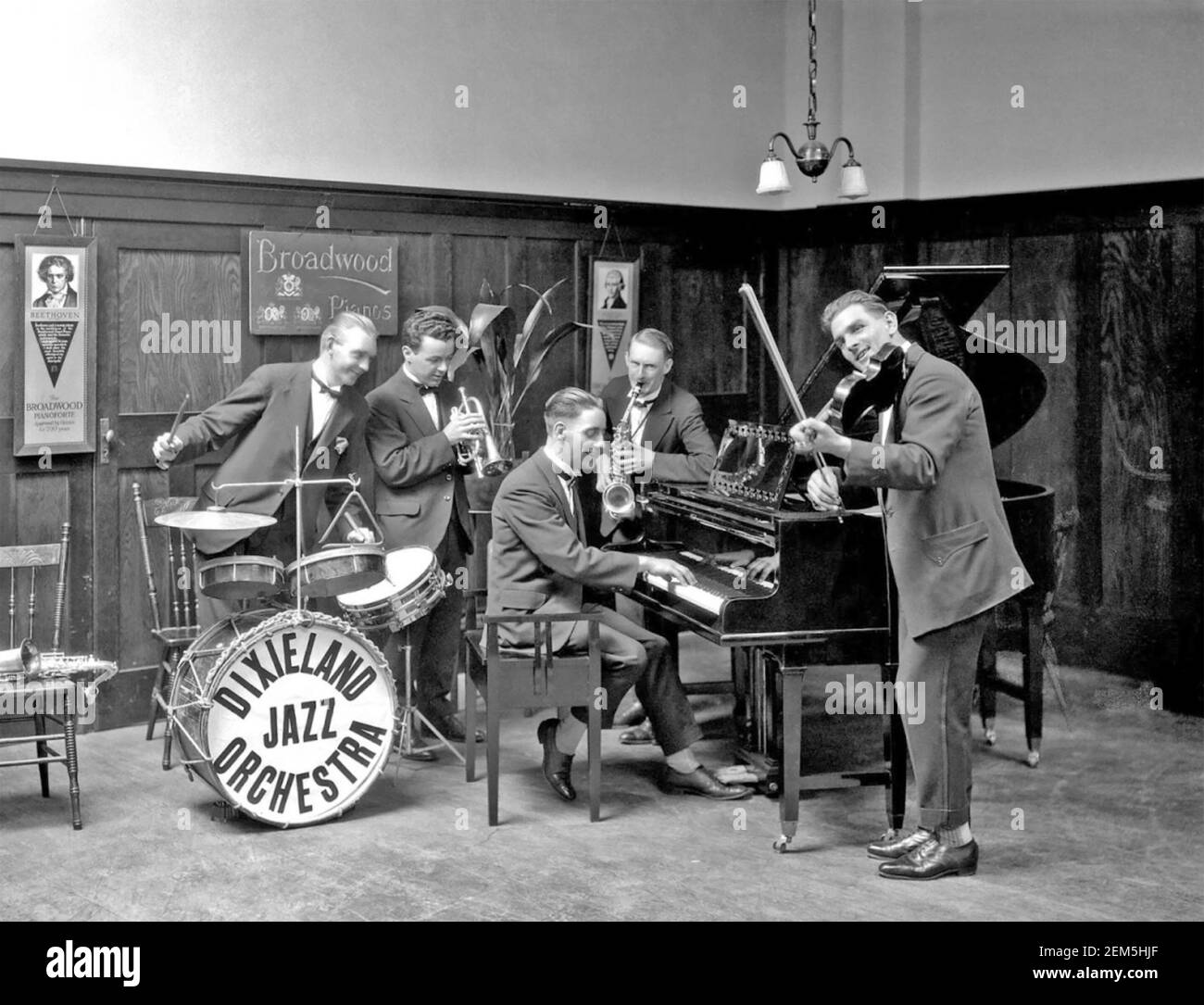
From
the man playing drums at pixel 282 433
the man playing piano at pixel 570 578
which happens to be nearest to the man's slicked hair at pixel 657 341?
the man playing piano at pixel 570 578

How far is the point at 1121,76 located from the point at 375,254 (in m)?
3.67

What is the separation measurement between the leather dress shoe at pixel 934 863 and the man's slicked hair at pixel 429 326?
9.26 ft

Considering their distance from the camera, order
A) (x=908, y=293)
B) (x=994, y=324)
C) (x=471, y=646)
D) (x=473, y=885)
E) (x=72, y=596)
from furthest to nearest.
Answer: (x=994, y=324) < (x=72, y=596) < (x=471, y=646) < (x=908, y=293) < (x=473, y=885)

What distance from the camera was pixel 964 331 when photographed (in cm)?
538

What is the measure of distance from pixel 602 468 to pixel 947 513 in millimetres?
1430

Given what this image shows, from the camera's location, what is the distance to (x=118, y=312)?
6562 mm

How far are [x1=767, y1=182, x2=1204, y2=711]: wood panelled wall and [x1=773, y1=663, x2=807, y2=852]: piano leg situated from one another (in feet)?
9.51

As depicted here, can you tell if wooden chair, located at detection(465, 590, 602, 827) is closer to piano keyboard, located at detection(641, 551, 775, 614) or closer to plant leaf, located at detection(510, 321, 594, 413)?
piano keyboard, located at detection(641, 551, 775, 614)

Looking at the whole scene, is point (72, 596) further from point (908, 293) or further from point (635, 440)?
point (908, 293)

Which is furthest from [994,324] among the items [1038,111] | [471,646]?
[471,646]

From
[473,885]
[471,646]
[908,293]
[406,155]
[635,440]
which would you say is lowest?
[473,885]

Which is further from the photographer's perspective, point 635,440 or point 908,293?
point 635,440

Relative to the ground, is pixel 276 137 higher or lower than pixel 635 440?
higher

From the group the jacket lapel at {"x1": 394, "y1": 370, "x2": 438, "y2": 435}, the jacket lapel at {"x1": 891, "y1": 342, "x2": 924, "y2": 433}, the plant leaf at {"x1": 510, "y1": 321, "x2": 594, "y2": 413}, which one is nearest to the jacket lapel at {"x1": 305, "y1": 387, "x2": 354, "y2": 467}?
the jacket lapel at {"x1": 394, "y1": 370, "x2": 438, "y2": 435}
